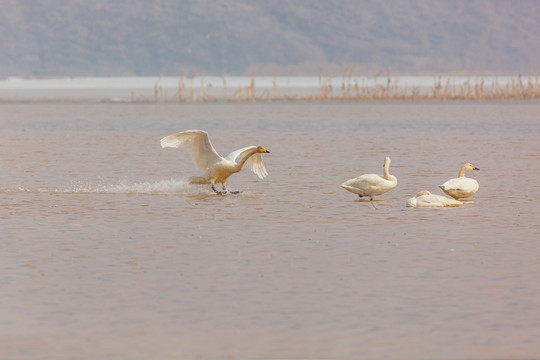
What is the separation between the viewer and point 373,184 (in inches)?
679

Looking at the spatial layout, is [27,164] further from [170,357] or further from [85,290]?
[170,357]

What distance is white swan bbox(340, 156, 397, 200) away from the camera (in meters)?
17.2

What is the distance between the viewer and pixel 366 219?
15430 millimetres

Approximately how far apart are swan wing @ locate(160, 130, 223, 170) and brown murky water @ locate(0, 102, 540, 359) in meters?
0.65

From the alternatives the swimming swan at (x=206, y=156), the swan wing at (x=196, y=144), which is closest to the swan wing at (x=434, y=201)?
the swimming swan at (x=206, y=156)

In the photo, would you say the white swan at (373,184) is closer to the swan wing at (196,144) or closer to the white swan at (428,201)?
the white swan at (428,201)

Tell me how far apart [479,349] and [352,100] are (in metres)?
65.9

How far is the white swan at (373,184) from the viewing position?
17.2 metres

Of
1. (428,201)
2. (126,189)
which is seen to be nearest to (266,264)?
(428,201)

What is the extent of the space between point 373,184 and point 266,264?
224 inches

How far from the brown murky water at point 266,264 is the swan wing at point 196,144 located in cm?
65

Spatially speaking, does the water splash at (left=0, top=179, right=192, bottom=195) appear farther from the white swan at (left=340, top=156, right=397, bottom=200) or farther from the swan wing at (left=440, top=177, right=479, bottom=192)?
the swan wing at (left=440, top=177, right=479, bottom=192)

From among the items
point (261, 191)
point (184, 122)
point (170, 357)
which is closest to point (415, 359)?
point (170, 357)

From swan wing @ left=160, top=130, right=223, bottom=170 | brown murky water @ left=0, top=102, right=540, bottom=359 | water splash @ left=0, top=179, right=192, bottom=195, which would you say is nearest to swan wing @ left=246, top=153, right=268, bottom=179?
brown murky water @ left=0, top=102, right=540, bottom=359
